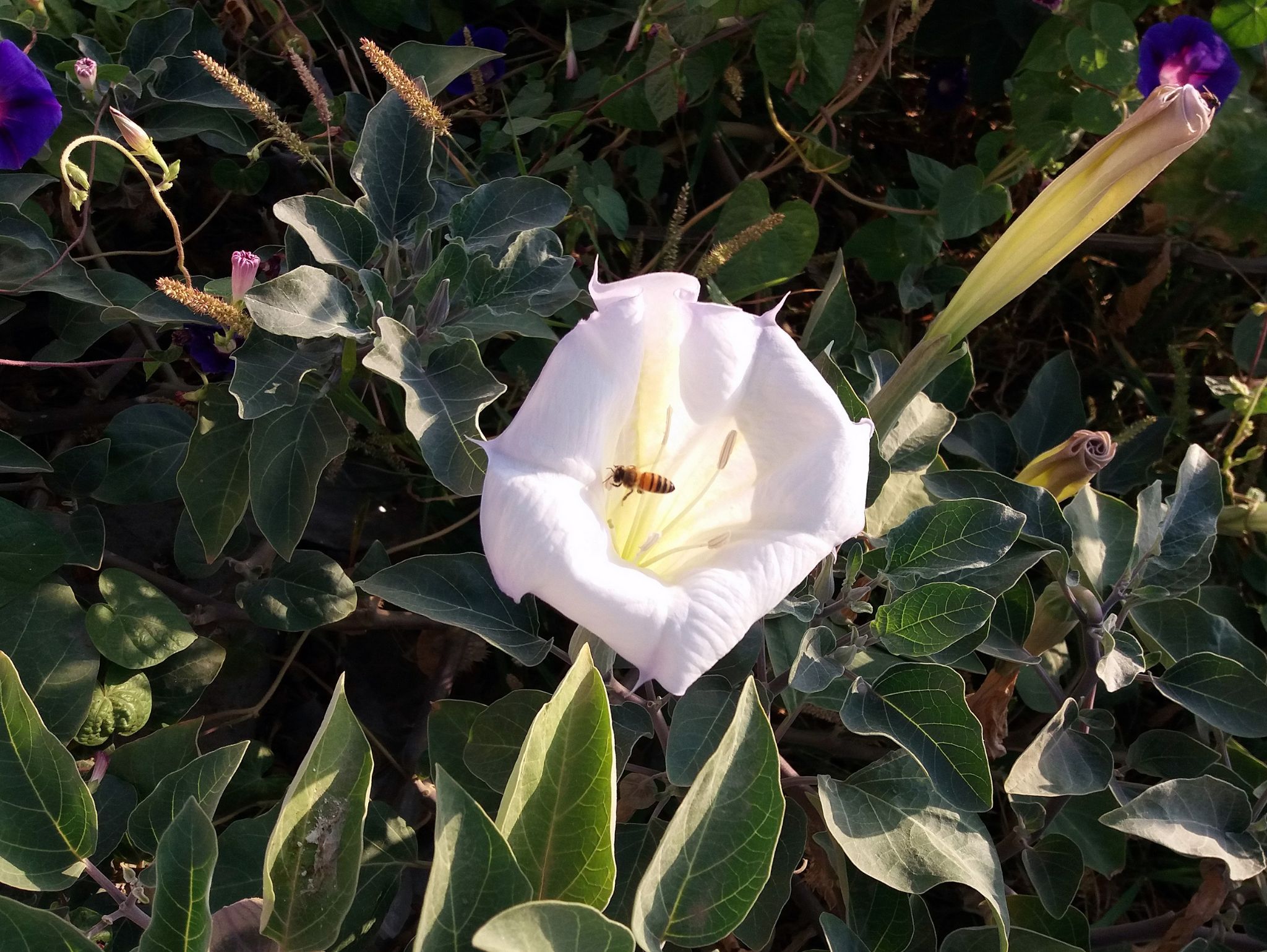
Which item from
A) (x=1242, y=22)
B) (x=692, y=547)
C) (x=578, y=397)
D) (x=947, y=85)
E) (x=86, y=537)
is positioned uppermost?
(x=1242, y=22)

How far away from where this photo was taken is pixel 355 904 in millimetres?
1241

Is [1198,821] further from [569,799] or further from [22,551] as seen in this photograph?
[22,551]

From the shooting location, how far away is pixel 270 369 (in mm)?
1277

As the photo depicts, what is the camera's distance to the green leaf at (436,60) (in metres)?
1.64

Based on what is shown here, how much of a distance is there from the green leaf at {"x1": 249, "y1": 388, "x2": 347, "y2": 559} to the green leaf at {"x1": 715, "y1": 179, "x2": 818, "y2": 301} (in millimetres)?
839

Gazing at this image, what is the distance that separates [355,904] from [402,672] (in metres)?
0.66

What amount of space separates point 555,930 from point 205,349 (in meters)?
1.09

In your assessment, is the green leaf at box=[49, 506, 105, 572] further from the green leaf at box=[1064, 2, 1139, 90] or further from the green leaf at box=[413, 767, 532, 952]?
the green leaf at box=[1064, 2, 1139, 90]

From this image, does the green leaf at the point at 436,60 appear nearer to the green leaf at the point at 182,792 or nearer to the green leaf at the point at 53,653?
the green leaf at the point at 53,653

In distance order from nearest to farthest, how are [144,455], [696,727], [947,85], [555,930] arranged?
[555,930] → [696,727] → [144,455] → [947,85]

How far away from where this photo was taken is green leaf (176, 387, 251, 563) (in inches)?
53.5

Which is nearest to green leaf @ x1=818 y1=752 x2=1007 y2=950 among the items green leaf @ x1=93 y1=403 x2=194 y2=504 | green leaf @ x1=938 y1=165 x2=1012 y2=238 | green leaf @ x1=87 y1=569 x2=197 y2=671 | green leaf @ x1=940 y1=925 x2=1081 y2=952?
green leaf @ x1=940 y1=925 x2=1081 y2=952

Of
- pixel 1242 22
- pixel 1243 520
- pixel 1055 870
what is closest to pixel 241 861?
pixel 1055 870

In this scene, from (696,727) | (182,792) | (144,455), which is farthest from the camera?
(144,455)
